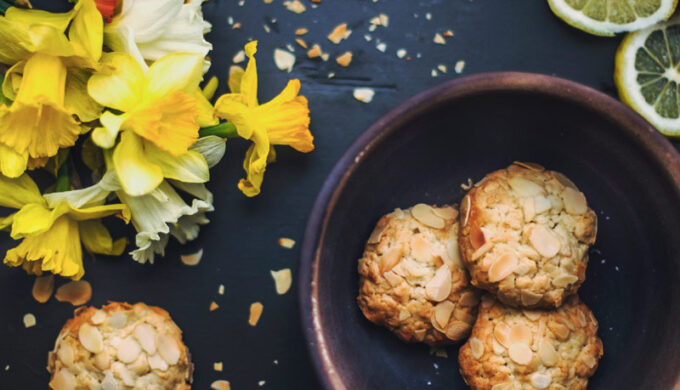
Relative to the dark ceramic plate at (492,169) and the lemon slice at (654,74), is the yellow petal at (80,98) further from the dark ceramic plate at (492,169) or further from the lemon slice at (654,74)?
the lemon slice at (654,74)

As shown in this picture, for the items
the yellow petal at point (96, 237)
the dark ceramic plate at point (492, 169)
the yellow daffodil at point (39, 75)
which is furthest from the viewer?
the yellow petal at point (96, 237)

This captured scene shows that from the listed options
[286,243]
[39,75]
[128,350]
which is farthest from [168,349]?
[39,75]

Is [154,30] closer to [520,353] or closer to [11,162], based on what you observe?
[11,162]

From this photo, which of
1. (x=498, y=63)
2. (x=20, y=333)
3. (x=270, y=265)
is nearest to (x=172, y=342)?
(x=270, y=265)

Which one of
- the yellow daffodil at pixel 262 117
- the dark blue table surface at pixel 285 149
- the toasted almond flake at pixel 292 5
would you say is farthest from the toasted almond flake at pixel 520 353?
the toasted almond flake at pixel 292 5

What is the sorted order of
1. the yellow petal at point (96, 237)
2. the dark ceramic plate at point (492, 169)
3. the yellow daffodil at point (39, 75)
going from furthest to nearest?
the yellow petal at point (96, 237), the dark ceramic plate at point (492, 169), the yellow daffodil at point (39, 75)

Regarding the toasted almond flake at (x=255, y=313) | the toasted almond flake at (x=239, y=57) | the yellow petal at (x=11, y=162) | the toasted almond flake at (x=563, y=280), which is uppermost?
the toasted almond flake at (x=239, y=57)
